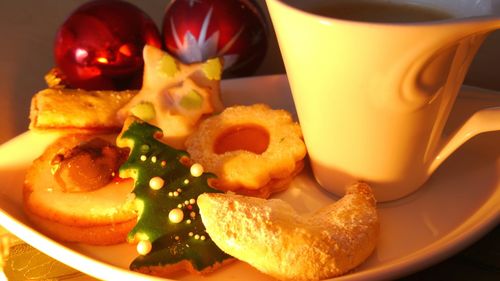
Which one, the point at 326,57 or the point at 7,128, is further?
the point at 7,128

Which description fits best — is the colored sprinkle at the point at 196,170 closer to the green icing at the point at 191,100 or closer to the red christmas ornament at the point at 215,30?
the green icing at the point at 191,100

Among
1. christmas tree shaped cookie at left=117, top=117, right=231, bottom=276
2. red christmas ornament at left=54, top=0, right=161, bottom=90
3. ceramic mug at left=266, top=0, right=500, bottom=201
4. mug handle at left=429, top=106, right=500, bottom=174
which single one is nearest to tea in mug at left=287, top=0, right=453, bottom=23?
ceramic mug at left=266, top=0, right=500, bottom=201

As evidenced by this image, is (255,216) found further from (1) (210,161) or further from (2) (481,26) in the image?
(2) (481,26)

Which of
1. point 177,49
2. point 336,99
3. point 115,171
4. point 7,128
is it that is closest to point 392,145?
point 336,99

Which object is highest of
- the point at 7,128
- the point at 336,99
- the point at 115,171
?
the point at 336,99

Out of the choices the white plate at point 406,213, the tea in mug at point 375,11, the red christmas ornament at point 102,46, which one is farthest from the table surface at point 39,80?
the tea in mug at point 375,11

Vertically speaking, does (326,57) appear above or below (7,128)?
above
